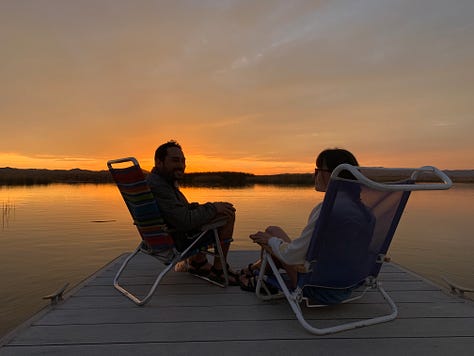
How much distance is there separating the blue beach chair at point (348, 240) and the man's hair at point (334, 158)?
276mm

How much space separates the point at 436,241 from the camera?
10.8m

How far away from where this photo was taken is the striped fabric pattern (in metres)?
3.36

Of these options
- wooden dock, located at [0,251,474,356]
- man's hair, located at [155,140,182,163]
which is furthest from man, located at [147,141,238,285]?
wooden dock, located at [0,251,474,356]

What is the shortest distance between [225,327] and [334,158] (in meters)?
1.51

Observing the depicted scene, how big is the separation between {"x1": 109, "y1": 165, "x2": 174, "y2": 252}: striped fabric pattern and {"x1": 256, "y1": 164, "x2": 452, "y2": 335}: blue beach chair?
1055 mm

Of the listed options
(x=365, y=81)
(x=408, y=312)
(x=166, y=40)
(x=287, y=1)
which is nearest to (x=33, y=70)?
(x=166, y=40)

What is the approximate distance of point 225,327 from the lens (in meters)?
2.70

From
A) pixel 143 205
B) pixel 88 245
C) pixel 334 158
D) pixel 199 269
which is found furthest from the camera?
pixel 88 245

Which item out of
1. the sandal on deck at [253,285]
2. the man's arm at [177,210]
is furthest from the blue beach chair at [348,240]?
the man's arm at [177,210]

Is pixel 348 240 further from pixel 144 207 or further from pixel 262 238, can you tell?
pixel 144 207

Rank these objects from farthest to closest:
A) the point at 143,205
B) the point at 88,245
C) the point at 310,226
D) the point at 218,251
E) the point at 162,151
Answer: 1. the point at 88,245
2. the point at 162,151
3. the point at 218,251
4. the point at 143,205
5. the point at 310,226

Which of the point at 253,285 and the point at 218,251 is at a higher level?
the point at 218,251

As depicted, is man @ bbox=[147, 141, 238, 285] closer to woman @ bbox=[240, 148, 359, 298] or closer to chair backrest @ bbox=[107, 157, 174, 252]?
chair backrest @ bbox=[107, 157, 174, 252]

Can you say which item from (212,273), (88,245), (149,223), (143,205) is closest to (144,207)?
(143,205)
